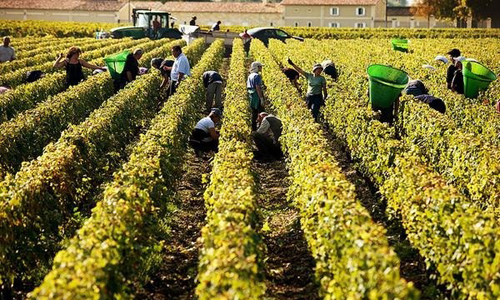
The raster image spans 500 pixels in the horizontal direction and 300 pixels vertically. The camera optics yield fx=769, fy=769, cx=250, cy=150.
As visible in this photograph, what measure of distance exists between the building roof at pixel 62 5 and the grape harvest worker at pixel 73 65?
257 ft

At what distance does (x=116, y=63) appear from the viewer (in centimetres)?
1952

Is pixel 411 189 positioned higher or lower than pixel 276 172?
higher

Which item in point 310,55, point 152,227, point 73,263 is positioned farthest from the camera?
point 310,55

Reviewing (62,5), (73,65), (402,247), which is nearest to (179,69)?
(73,65)

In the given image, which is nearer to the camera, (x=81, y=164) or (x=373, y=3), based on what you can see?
(x=81, y=164)

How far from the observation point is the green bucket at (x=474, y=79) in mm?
16969

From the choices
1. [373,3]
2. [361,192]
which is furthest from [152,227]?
[373,3]

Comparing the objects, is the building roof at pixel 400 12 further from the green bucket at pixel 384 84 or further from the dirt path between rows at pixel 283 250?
the dirt path between rows at pixel 283 250

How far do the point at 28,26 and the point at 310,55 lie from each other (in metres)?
38.5

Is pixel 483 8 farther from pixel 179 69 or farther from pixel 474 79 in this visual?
pixel 179 69

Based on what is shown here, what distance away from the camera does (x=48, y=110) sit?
562 inches

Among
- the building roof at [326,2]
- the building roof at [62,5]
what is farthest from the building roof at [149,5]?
the building roof at [326,2]

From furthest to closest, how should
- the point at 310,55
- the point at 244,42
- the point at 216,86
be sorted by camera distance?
the point at 244,42
the point at 310,55
the point at 216,86

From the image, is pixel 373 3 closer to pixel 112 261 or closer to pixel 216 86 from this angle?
pixel 216 86
